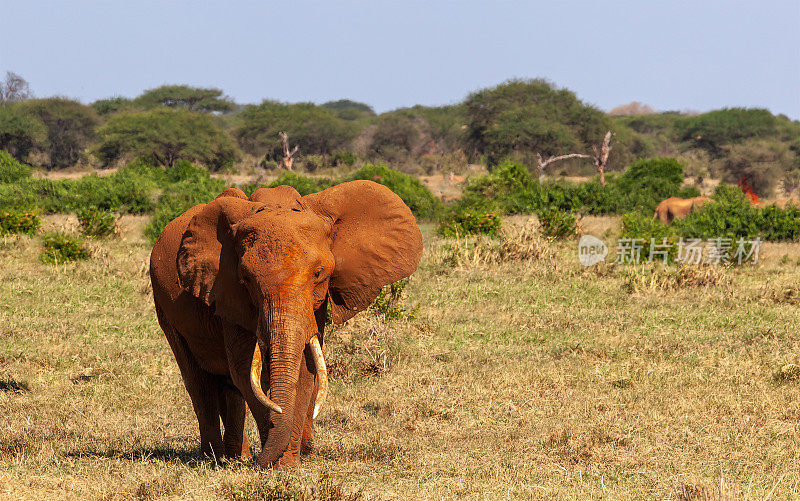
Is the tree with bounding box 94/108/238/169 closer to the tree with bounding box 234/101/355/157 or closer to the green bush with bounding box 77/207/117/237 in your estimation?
the tree with bounding box 234/101/355/157

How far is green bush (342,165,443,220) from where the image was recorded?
958 inches

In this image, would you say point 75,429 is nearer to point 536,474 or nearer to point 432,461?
point 432,461

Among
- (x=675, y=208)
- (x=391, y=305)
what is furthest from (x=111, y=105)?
(x=391, y=305)

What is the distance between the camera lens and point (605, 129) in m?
44.1

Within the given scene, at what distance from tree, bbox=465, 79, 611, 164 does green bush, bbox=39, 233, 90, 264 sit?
28.6 meters

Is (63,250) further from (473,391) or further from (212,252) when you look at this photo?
(212,252)

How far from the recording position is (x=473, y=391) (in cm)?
824

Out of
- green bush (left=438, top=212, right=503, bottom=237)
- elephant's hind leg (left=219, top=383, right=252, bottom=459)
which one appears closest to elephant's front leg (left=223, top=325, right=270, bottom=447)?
elephant's hind leg (left=219, top=383, right=252, bottom=459)

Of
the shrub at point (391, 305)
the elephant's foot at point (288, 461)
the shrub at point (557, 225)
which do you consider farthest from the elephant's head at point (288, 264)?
the shrub at point (557, 225)

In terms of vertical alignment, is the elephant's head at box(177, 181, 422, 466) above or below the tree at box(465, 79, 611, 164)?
below

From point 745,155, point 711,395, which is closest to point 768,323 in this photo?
point 711,395

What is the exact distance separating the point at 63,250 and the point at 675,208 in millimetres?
15107

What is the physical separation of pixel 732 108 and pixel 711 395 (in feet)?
168

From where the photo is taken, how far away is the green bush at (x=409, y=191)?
2434cm
